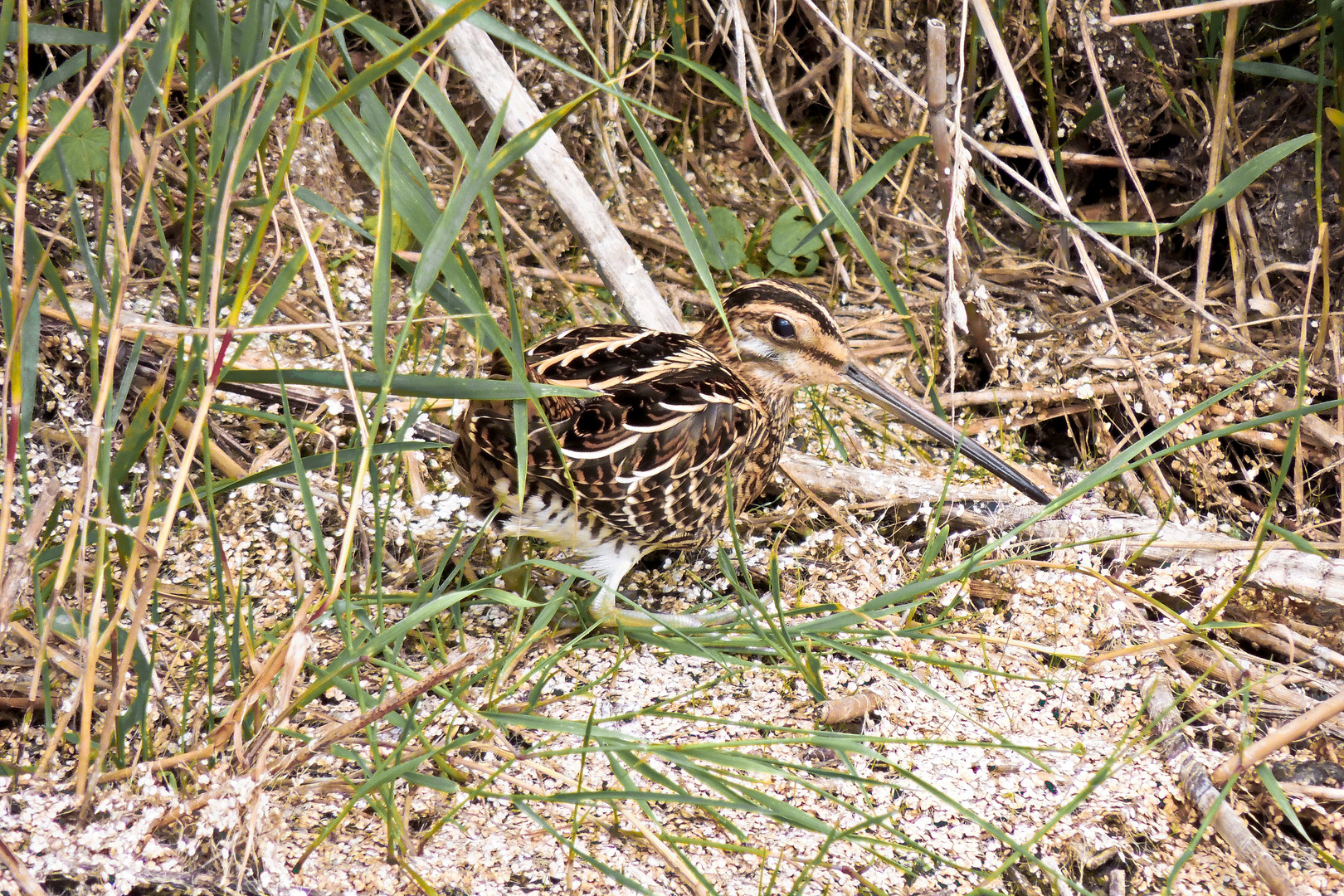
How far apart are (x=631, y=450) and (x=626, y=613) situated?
0.30 meters

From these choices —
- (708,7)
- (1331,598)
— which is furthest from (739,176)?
(1331,598)

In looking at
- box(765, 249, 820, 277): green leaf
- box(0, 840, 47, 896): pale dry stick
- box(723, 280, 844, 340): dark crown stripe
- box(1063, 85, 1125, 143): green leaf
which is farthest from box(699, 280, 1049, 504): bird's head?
box(0, 840, 47, 896): pale dry stick

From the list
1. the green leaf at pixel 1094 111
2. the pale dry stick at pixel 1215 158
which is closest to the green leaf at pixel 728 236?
the green leaf at pixel 1094 111

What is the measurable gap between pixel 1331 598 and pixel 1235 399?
2.07ft

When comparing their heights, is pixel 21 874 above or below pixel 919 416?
above

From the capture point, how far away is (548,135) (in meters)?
2.33

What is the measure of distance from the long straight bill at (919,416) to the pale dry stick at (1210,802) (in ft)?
1.81

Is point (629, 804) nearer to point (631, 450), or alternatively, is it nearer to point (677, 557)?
point (631, 450)

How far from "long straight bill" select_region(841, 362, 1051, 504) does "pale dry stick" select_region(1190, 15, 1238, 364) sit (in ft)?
2.02

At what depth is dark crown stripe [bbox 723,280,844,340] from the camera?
2.27 m

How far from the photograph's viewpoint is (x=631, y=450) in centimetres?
188

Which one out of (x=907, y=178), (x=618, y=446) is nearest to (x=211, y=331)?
(x=618, y=446)

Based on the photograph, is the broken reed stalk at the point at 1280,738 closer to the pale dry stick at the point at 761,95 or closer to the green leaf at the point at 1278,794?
the green leaf at the point at 1278,794

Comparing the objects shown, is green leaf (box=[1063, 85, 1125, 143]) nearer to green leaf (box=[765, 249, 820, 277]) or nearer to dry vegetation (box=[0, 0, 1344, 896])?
dry vegetation (box=[0, 0, 1344, 896])
